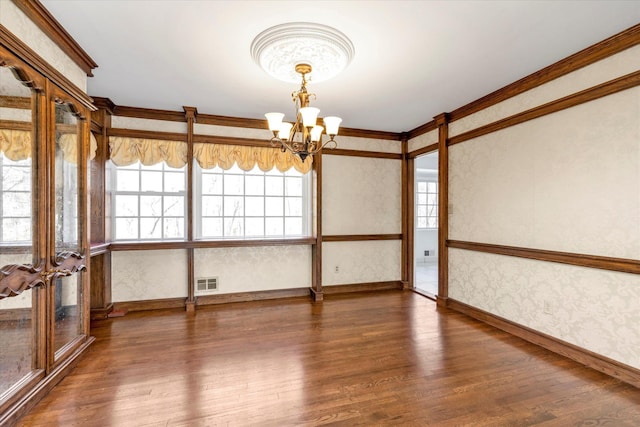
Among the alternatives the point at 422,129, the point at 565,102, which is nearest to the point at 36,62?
the point at 565,102

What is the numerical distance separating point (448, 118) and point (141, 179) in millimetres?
4042

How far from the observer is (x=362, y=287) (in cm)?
471

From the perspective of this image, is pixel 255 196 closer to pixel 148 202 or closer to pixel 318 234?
pixel 318 234

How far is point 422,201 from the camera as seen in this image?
757cm

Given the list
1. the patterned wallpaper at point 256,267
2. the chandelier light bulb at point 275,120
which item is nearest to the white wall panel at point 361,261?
the patterned wallpaper at point 256,267

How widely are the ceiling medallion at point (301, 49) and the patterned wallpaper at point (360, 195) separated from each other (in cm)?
209

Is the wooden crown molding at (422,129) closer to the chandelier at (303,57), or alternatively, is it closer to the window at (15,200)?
the chandelier at (303,57)

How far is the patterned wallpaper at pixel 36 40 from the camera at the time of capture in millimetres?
1778

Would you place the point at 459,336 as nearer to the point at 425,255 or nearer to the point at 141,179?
the point at 141,179

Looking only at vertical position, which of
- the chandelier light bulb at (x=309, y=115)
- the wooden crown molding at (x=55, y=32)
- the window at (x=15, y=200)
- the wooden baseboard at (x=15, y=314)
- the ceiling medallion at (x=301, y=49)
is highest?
the wooden crown molding at (x=55, y=32)

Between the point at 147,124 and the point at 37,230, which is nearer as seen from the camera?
the point at 37,230

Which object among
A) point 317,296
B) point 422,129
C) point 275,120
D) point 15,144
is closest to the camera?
point 15,144

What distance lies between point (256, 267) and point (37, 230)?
254cm

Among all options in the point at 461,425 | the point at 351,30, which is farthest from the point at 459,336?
the point at 351,30
